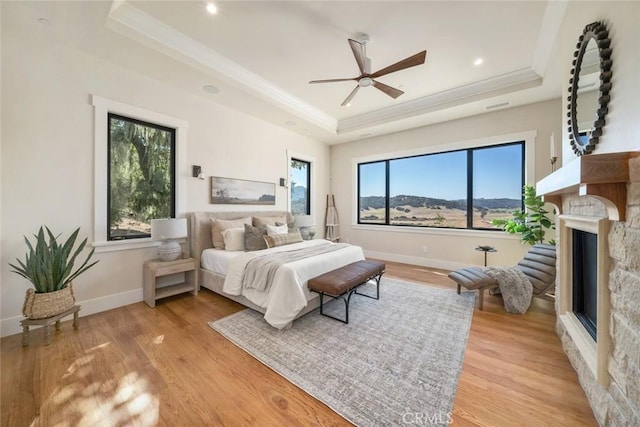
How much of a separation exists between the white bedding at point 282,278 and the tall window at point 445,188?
8.67 ft

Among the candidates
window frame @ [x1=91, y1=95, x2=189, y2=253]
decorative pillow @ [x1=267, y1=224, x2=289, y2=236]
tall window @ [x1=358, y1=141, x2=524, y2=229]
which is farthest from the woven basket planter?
tall window @ [x1=358, y1=141, x2=524, y2=229]

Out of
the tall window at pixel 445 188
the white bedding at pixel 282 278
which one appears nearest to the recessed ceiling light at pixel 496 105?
the tall window at pixel 445 188

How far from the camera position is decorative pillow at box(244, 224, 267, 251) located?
3.47 meters

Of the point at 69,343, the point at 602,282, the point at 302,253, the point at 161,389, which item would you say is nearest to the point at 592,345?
the point at 602,282

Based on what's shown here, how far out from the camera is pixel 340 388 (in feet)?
5.39

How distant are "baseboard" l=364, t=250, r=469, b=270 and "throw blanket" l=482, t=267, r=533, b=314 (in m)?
1.74

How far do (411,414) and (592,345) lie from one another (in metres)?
1.27

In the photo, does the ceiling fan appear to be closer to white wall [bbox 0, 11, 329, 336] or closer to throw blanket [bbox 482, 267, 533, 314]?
A: white wall [bbox 0, 11, 329, 336]

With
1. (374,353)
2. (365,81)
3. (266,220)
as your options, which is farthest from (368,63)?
(374,353)

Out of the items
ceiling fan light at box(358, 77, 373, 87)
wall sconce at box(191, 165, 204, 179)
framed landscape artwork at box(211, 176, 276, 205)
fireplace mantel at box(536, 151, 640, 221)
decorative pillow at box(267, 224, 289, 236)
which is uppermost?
ceiling fan light at box(358, 77, 373, 87)

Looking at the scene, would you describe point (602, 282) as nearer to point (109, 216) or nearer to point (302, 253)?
point (302, 253)

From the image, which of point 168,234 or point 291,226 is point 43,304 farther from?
point 291,226

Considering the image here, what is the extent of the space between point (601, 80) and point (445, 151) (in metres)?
3.52

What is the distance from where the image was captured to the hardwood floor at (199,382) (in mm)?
1429
